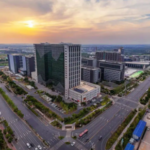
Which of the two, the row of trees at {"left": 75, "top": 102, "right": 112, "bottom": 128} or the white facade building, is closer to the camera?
the row of trees at {"left": 75, "top": 102, "right": 112, "bottom": 128}

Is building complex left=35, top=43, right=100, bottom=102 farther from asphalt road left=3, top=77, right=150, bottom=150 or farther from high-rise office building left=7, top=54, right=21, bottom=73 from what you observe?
high-rise office building left=7, top=54, right=21, bottom=73

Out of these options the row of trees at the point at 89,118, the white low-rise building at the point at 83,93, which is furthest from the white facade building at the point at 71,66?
the row of trees at the point at 89,118

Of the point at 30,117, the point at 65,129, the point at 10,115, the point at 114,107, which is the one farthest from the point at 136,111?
the point at 10,115

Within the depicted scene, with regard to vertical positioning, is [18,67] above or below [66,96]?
above

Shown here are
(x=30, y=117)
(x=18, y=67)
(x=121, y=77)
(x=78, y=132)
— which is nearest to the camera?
(x=78, y=132)

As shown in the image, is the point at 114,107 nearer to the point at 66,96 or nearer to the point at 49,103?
the point at 66,96

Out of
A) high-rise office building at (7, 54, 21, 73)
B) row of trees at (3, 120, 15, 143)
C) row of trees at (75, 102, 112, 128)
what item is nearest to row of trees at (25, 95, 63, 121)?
row of trees at (75, 102, 112, 128)

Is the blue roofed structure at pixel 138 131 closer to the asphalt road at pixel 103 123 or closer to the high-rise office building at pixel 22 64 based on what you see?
the asphalt road at pixel 103 123

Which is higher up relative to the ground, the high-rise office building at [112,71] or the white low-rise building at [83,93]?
the high-rise office building at [112,71]
